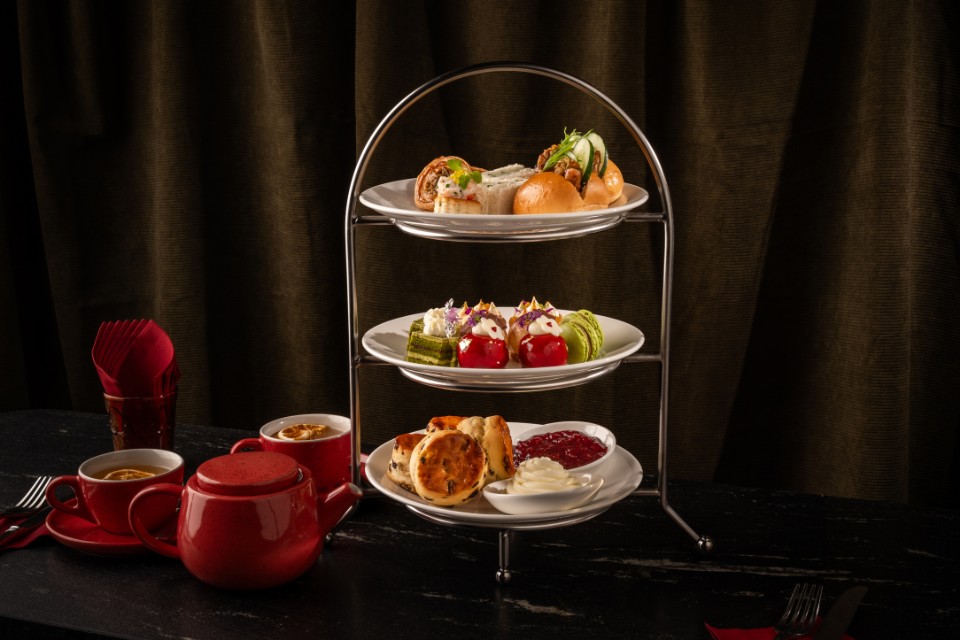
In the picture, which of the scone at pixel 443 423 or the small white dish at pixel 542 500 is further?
the scone at pixel 443 423

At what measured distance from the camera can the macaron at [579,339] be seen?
45.5 inches

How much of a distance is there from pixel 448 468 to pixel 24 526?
22.3 inches

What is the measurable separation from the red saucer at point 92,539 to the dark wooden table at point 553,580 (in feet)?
0.06

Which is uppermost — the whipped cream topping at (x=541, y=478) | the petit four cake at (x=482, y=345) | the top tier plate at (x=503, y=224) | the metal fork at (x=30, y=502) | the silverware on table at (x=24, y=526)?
the top tier plate at (x=503, y=224)

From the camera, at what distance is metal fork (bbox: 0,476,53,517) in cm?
125

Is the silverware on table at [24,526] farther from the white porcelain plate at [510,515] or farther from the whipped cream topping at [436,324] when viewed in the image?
the whipped cream topping at [436,324]

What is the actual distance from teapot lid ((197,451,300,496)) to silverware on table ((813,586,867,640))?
0.59 m

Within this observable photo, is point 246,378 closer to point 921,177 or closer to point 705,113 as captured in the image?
point 705,113

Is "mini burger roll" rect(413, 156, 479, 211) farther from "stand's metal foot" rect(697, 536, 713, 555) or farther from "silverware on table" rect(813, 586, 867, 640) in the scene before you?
"silverware on table" rect(813, 586, 867, 640)

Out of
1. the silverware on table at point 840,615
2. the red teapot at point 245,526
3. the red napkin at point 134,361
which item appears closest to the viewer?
the silverware on table at point 840,615

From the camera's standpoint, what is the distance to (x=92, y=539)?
3.87 feet

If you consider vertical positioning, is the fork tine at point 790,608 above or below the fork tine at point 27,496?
below

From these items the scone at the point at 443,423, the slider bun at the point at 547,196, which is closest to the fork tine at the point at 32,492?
the scone at the point at 443,423

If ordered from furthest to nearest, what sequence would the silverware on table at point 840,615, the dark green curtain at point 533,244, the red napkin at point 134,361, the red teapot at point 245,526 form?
the dark green curtain at point 533,244, the red napkin at point 134,361, the red teapot at point 245,526, the silverware on table at point 840,615
